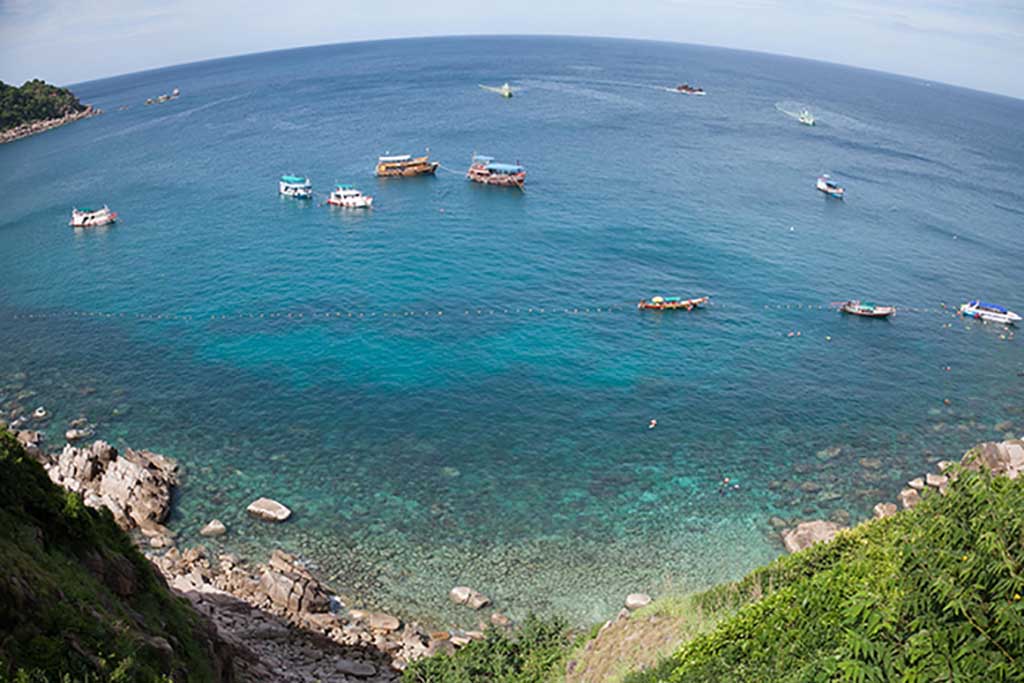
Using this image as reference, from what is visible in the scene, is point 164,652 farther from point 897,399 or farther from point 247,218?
point 247,218

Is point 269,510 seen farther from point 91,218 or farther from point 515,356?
point 91,218

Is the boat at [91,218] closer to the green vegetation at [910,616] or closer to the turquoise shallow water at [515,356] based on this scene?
the turquoise shallow water at [515,356]

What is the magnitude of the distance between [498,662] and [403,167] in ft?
319

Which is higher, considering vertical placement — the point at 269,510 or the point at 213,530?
the point at 269,510

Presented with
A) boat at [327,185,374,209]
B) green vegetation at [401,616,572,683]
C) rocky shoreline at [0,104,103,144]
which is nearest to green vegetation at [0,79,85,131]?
rocky shoreline at [0,104,103,144]

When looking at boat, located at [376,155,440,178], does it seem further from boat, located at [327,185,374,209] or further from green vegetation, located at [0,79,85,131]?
green vegetation, located at [0,79,85,131]

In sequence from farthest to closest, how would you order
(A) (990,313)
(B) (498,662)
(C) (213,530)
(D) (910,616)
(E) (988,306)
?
1. (E) (988,306)
2. (A) (990,313)
3. (C) (213,530)
4. (B) (498,662)
5. (D) (910,616)

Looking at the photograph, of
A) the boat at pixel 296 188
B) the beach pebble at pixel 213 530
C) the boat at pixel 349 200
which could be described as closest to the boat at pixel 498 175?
the boat at pixel 349 200

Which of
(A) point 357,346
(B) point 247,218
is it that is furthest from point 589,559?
(B) point 247,218

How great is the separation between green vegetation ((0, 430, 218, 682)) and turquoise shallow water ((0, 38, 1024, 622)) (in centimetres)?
1325

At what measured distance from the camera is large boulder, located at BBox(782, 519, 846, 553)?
38513mm

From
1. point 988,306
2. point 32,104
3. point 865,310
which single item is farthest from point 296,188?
point 32,104

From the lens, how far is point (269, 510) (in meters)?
39.8

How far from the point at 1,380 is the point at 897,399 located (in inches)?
3020
